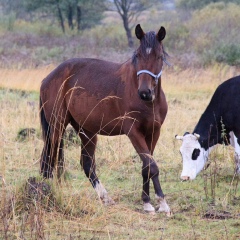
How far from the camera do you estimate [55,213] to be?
5.78 metres

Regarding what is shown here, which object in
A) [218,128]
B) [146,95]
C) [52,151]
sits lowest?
[52,151]

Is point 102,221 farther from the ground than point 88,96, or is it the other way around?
point 88,96

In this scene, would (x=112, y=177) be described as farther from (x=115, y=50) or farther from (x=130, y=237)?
(x=115, y=50)

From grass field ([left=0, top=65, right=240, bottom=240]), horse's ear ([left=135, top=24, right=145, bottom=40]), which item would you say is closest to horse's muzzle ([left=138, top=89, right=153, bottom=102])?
horse's ear ([left=135, top=24, right=145, bottom=40])

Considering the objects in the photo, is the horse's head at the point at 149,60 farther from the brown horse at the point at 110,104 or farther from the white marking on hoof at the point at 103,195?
the white marking on hoof at the point at 103,195

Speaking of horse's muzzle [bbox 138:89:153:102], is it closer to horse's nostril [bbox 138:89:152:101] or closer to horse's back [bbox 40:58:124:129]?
horse's nostril [bbox 138:89:152:101]

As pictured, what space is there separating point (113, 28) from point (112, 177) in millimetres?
29928

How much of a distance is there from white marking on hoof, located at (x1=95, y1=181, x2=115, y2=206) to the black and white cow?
1.37 m

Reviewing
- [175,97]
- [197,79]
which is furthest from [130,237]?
[197,79]

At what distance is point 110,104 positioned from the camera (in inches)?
275

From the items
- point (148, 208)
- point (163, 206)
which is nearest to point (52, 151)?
point (148, 208)

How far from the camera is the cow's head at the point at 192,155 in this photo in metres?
7.78

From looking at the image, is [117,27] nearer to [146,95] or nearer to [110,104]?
[110,104]

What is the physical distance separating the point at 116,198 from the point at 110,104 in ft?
3.49
